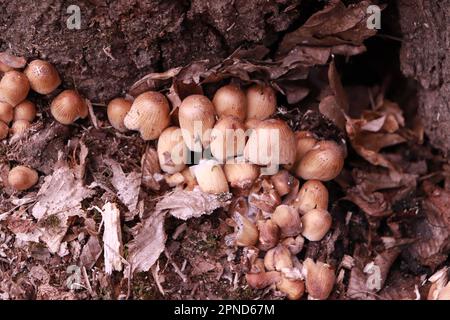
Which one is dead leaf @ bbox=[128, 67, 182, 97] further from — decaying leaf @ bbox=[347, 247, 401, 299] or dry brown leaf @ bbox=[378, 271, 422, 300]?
dry brown leaf @ bbox=[378, 271, 422, 300]

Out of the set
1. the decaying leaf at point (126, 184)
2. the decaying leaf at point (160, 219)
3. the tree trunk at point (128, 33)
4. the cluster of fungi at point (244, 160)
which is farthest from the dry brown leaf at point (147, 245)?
the tree trunk at point (128, 33)

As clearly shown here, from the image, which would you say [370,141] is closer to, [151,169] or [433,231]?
[433,231]

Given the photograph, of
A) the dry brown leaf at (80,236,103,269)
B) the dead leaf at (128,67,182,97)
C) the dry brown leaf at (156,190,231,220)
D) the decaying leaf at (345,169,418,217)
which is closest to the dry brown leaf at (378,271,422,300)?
the decaying leaf at (345,169,418,217)

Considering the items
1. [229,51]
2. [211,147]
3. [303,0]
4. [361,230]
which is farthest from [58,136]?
[361,230]

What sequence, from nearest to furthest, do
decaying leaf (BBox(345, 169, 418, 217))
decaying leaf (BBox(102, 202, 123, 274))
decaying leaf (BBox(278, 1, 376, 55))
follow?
1. decaying leaf (BBox(102, 202, 123, 274))
2. decaying leaf (BBox(278, 1, 376, 55))
3. decaying leaf (BBox(345, 169, 418, 217))

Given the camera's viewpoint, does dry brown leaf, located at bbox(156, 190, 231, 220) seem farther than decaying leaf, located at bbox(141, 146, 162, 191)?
No
